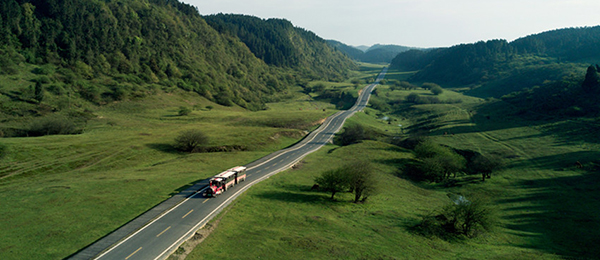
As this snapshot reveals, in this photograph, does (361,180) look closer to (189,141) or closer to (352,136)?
(189,141)

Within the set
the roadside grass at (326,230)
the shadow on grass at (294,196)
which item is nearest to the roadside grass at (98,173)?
the roadside grass at (326,230)

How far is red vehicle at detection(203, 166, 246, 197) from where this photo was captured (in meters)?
43.6

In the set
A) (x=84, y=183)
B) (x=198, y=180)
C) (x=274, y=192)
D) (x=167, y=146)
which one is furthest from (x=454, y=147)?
(x=84, y=183)

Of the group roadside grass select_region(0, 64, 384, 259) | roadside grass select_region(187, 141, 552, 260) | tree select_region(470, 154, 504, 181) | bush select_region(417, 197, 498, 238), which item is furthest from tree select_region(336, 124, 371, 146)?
bush select_region(417, 197, 498, 238)

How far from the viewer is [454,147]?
97375 millimetres

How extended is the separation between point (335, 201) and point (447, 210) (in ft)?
53.8

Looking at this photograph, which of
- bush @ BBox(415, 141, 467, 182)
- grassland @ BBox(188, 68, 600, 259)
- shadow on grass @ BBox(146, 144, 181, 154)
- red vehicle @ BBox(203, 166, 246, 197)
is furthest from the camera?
shadow on grass @ BBox(146, 144, 181, 154)

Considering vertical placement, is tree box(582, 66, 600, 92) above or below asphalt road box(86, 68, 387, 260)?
above

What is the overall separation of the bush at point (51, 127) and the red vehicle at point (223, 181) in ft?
203

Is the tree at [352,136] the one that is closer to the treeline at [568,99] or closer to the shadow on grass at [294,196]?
the shadow on grass at [294,196]

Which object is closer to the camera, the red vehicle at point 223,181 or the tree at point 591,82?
the red vehicle at point 223,181

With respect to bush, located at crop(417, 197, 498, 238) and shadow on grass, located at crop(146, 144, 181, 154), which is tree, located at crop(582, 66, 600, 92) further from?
shadow on grass, located at crop(146, 144, 181, 154)

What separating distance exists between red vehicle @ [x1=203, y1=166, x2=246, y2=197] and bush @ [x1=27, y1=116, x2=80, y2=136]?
62.0 meters

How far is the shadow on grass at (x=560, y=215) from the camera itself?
3988 centimetres
